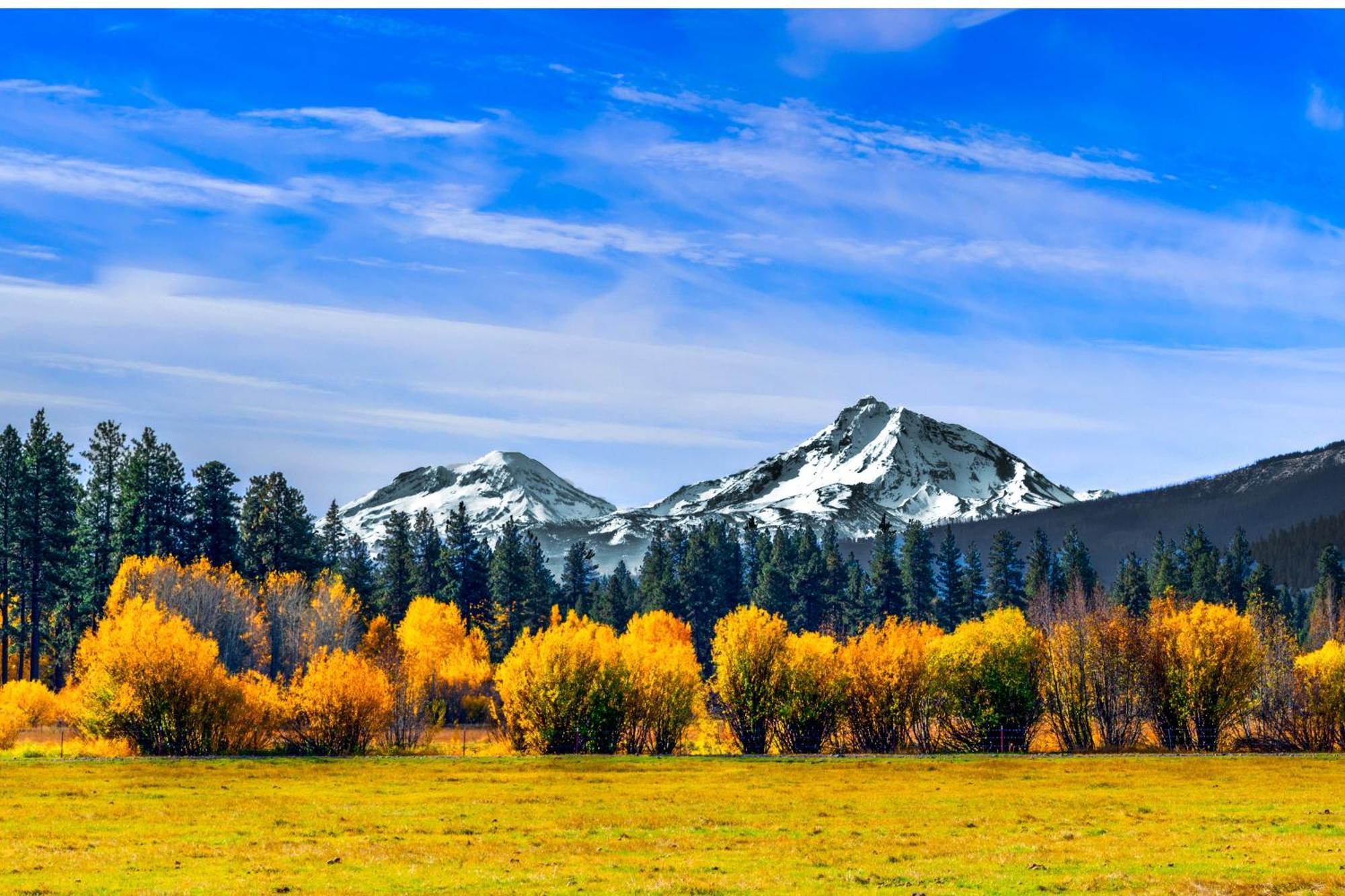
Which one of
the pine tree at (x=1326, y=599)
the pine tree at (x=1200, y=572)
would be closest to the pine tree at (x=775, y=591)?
the pine tree at (x=1200, y=572)

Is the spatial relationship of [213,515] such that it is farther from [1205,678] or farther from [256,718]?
[1205,678]

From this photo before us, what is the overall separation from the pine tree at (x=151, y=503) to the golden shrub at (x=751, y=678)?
57.9 meters

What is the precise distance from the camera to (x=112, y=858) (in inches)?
1259

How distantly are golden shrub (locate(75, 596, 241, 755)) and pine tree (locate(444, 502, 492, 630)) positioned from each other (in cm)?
6361

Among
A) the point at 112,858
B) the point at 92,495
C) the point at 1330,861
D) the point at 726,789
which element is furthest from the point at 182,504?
the point at 1330,861

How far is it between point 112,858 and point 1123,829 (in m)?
28.5

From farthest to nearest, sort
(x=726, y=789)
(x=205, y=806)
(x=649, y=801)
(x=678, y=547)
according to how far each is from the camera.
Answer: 1. (x=678, y=547)
2. (x=726, y=789)
3. (x=649, y=801)
4. (x=205, y=806)

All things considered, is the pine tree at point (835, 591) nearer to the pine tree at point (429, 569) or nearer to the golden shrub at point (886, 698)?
the pine tree at point (429, 569)

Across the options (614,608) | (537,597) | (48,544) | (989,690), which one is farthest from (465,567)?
(989,690)

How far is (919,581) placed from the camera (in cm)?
15538

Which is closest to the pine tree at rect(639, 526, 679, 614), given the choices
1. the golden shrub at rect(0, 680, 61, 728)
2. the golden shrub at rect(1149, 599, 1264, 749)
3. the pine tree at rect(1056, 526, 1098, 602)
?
the pine tree at rect(1056, 526, 1098, 602)

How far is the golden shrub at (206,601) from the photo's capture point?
315ft

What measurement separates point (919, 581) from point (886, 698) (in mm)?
78839

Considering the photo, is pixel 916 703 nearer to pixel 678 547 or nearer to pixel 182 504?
pixel 182 504
